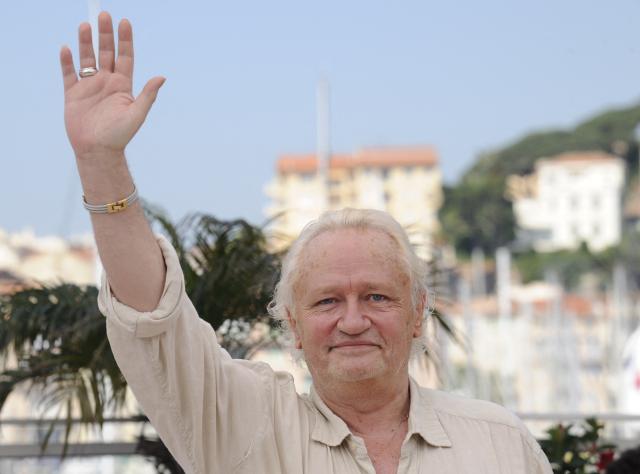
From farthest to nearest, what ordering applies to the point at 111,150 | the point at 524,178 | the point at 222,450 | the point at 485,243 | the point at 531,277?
the point at 524,178 < the point at 485,243 < the point at 531,277 < the point at 222,450 < the point at 111,150

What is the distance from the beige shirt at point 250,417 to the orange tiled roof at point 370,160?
124503mm

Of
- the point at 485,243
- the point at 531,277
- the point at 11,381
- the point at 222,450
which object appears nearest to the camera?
the point at 222,450

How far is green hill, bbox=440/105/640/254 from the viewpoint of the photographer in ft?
395

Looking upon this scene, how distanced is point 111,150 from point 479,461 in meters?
0.96

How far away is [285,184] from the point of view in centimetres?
12850

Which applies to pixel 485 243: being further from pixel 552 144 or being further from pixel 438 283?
pixel 438 283

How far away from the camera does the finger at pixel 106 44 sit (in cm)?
258

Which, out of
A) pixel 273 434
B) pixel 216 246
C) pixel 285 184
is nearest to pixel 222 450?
pixel 273 434

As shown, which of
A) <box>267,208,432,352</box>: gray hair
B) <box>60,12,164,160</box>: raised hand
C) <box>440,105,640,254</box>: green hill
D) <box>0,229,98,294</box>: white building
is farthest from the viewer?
<box>440,105,640,254</box>: green hill

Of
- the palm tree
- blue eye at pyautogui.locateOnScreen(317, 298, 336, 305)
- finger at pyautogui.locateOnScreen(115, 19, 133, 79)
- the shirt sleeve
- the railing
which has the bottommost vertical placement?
the railing

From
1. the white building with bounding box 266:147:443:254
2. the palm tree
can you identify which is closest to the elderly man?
the palm tree

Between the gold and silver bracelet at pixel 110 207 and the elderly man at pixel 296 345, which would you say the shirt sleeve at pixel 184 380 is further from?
the gold and silver bracelet at pixel 110 207

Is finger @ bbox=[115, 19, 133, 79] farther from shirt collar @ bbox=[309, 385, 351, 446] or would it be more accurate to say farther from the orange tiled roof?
the orange tiled roof

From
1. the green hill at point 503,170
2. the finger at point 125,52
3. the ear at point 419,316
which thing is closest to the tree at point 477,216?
the green hill at point 503,170
